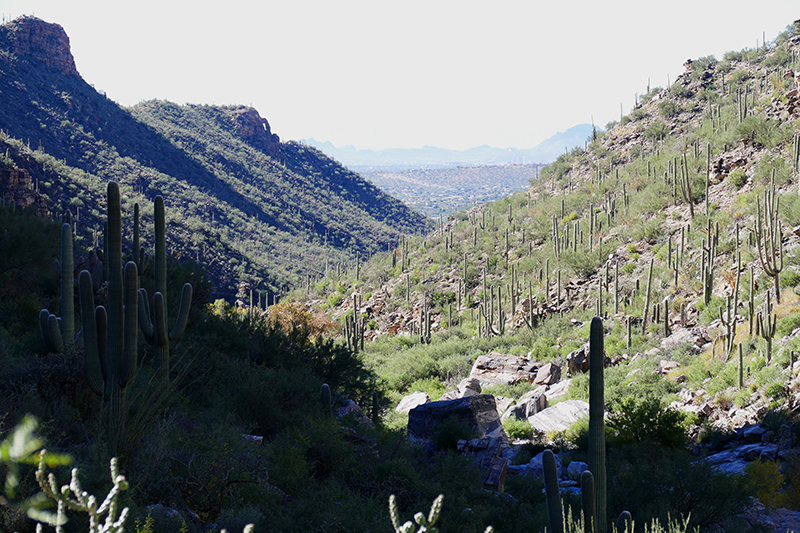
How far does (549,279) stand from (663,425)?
14551 millimetres

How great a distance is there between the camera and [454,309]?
2786 centimetres

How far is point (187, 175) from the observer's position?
2327 inches

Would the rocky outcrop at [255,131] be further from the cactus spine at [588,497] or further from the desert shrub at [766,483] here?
the cactus spine at [588,497]

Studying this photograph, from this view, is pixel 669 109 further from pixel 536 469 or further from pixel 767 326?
pixel 536 469

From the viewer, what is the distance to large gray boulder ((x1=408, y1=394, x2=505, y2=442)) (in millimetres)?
11094

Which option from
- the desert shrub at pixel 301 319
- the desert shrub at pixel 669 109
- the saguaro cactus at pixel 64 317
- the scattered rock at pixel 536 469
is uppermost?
the desert shrub at pixel 669 109

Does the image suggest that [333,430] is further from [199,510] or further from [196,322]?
[196,322]

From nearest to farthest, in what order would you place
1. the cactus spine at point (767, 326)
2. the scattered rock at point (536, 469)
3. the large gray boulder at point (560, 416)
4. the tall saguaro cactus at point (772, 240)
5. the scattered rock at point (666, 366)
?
the scattered rock at point (536, 469)
the cactus spine at point (767, 326)
the large gray boulder at point (560, 416)
the tall saguaro cactus at point (772, 240)
the scattered rock at point (666, 366)

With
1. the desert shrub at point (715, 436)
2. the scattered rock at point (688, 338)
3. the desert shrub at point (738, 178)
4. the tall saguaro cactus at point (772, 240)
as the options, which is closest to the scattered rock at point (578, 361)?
the scattered rock at point (688, 338)

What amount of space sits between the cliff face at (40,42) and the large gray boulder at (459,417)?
64.0 metres

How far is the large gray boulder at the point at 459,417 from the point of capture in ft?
36.4

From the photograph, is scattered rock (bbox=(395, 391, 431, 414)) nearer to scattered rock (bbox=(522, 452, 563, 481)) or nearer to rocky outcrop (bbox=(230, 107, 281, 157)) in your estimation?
scattered rock (bbox=(522, 452, 563, 481))

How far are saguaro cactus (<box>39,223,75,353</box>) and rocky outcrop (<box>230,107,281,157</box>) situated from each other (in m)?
78.5

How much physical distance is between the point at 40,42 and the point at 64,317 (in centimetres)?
6612
